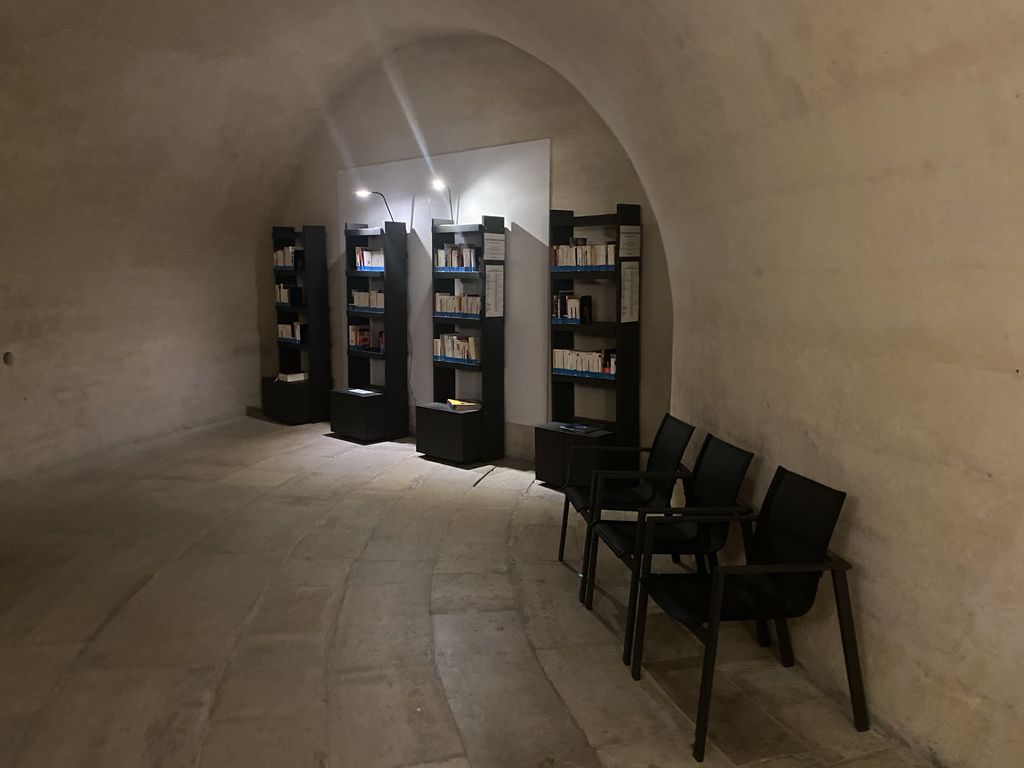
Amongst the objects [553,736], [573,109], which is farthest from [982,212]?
[573,109]

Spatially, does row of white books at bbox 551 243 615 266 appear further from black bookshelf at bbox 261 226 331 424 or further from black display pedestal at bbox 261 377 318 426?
black display pedestal at bbox 261 377 318 426

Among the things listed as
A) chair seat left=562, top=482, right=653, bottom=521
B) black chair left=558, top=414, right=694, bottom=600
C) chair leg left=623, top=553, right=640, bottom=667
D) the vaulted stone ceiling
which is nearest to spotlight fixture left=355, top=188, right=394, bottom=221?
the vaulted stone ceiling

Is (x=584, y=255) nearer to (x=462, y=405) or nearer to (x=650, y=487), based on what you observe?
(x=462, y=405)

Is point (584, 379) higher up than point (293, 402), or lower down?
higher up

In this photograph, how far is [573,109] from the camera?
622 centimetres

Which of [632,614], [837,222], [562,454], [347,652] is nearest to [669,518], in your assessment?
[632,614]

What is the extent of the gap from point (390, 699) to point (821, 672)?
1772 mm

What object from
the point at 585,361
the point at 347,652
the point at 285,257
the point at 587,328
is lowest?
the point at 347,652

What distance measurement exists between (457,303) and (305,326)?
8.47 feet

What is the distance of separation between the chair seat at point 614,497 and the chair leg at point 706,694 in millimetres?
1366

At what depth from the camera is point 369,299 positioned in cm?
774

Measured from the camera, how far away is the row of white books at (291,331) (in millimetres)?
8703

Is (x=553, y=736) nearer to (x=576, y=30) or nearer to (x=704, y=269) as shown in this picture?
(x=704, y=269)

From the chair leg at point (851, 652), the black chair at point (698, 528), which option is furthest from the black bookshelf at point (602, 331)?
the chair leg at point (851, 652)
